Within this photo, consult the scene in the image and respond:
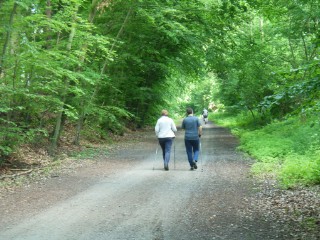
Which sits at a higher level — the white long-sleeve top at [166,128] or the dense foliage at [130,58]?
the dense foliage at [130,58]

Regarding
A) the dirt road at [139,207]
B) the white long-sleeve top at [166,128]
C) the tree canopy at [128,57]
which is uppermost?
the tree canopy at [128,57]

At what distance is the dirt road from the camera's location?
19.6ft

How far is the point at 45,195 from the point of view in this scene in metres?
8.81

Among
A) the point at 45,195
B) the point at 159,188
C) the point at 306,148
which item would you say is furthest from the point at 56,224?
the point at 306,148

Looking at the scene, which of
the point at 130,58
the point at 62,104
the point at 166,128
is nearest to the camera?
the point at 62,104

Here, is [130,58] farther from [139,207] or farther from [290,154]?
[139,207]

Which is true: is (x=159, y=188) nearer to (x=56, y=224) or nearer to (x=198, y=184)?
(x=198, y=184)

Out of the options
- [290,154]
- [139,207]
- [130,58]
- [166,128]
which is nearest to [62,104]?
[166,128]

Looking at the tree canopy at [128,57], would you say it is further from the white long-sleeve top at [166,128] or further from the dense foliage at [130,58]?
the white long-sleeve top at [166,128]

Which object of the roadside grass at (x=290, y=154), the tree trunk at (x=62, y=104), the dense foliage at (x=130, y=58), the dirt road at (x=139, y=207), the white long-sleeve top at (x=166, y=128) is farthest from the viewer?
the tree trunk at (x=62, y=104)

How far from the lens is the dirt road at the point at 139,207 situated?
5961 millimetres

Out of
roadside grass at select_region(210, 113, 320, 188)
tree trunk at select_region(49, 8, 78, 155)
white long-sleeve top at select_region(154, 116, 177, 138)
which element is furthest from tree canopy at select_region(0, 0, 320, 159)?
white long-sleeve top at select_region(154, 116, 177, 138)

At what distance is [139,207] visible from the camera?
757cm

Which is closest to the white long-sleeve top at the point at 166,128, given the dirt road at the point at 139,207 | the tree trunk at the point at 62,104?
the dirt road at the point at 139,207
